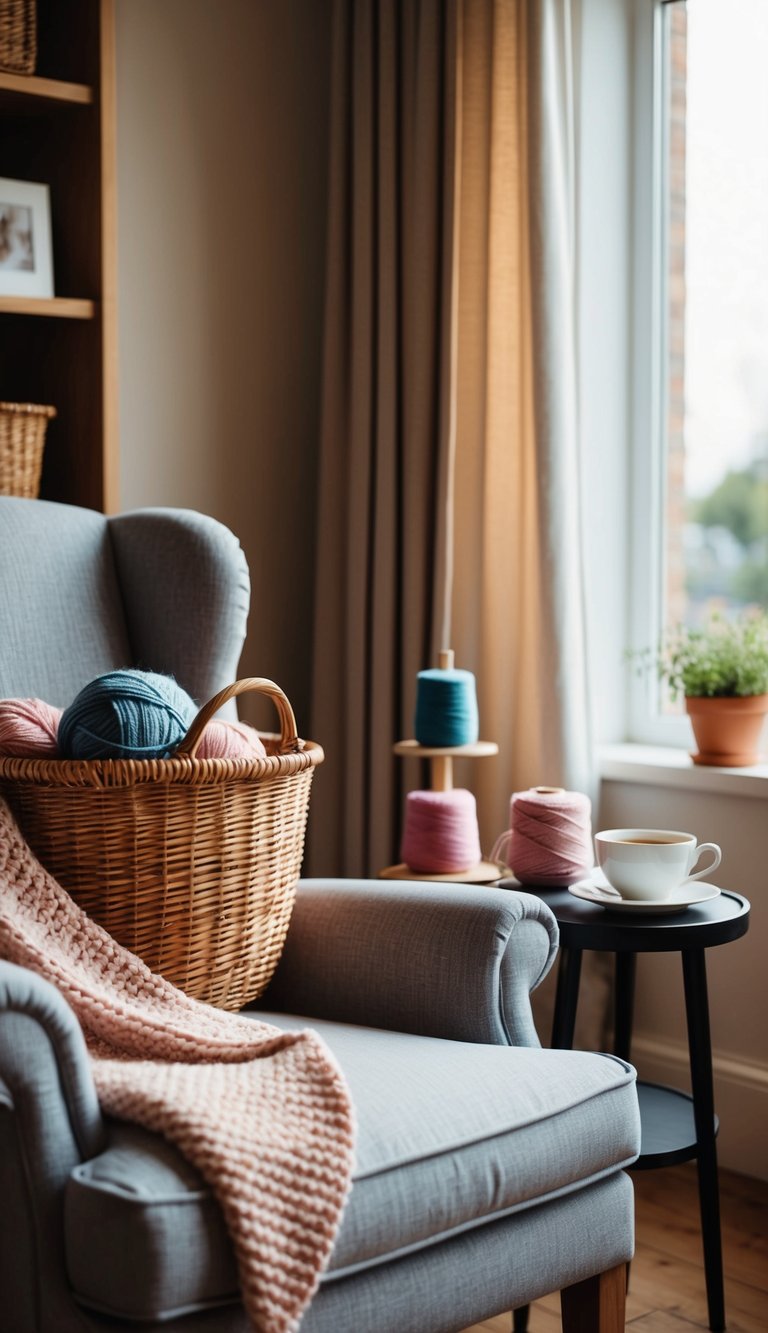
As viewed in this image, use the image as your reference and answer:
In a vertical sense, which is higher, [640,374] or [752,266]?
[752,266]

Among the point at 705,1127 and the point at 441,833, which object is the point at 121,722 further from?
the point at 705,1127

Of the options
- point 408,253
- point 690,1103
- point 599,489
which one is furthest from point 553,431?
point 690,1103

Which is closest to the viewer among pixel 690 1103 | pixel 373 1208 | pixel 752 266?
pixel 373 1208

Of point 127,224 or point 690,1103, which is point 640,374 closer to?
point 127,224

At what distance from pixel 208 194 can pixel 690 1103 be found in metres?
1.74

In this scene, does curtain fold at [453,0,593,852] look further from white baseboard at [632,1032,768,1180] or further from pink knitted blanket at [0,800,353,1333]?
pink knitted blanket at [0,800,353,1333]

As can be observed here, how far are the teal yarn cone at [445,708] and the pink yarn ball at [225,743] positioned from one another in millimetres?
536

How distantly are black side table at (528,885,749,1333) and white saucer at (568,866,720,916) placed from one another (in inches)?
0.5

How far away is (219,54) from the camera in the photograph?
2525mm

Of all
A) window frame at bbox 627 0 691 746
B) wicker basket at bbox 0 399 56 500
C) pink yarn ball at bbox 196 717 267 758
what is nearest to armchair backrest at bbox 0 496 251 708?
wicker basket at bbox 0 399 56 500

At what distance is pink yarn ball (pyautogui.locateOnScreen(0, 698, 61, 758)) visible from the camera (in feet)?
4.73

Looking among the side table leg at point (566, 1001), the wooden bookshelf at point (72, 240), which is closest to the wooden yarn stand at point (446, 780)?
the side table leg at point (566, 1001)

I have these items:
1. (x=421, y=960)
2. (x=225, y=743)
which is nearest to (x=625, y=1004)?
(x=421, y=960)

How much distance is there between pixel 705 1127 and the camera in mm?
1780
